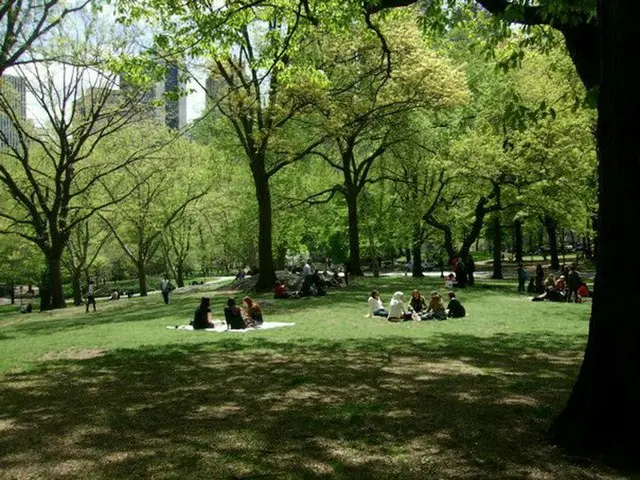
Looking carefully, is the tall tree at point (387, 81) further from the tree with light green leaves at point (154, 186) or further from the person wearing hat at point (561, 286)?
the tree with light green leaves at point (154, 186)

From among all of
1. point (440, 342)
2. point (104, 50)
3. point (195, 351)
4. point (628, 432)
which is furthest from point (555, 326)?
point (104, 50)

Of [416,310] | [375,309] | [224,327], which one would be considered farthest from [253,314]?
[416,310]

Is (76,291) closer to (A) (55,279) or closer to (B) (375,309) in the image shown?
(A) (55,279)

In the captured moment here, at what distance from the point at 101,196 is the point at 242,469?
38704 mm

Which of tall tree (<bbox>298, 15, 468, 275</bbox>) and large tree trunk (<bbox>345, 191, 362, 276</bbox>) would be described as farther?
large tree trunk (<bbox>345, 191, 362, 276</bbox>)

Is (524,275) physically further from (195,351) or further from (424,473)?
(424,473)

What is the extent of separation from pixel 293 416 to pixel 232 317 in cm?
901

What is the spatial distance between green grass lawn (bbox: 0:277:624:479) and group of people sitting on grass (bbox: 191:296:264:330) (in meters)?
1.71

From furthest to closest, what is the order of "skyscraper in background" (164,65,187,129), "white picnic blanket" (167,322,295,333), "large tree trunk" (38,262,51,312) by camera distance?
1. "large tree trunk" (38,262,51,312)
2. "white picnic blanket" (167,322,295,333)
3. "skyscraper in background" (164,65,187,129)

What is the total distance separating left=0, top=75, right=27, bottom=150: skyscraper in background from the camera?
30.0m

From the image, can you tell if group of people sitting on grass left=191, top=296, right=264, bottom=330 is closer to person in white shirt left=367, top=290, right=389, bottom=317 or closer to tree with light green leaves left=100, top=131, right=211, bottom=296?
person in white shirt left=367, top=290, right=389, bottom=317

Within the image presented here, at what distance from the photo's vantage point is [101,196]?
40.0 metres

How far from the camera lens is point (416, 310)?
1684 centimetres

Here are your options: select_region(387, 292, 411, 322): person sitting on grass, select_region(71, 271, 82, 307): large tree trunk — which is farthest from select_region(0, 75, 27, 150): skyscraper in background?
select_region(387, 292, 411, 322): person sitting on grass
